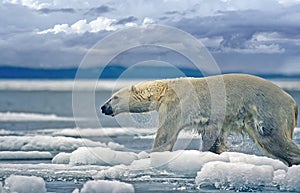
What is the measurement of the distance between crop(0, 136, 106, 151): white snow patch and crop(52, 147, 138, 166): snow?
1879 millimetres

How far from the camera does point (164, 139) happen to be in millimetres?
10422

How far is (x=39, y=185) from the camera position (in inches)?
329

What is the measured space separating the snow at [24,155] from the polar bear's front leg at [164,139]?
93.0 inches

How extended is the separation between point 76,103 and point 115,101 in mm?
517

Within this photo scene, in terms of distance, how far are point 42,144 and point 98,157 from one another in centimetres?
272

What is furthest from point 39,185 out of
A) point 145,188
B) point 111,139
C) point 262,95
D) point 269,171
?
point 111,139

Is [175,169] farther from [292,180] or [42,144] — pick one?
[42,144]

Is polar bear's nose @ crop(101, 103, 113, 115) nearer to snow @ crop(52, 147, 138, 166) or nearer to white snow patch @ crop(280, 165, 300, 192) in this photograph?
snow @ crop(52, 147, 138, 166)

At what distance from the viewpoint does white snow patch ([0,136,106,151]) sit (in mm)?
13297

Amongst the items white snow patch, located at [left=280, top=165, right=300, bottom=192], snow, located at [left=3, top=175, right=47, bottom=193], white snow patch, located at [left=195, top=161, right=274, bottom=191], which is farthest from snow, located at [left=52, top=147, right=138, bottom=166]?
white snow patch, located at [left=280, top=165, right=300, bottom=192]

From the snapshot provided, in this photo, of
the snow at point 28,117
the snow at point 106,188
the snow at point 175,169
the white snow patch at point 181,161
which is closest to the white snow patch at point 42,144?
the snow at point 175,169

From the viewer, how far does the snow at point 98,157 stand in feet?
35.6

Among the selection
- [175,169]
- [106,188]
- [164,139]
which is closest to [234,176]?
[175,169]

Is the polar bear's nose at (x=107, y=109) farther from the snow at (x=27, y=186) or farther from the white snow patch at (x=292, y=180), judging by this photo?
the white snow patch at (x=292, y=180)
